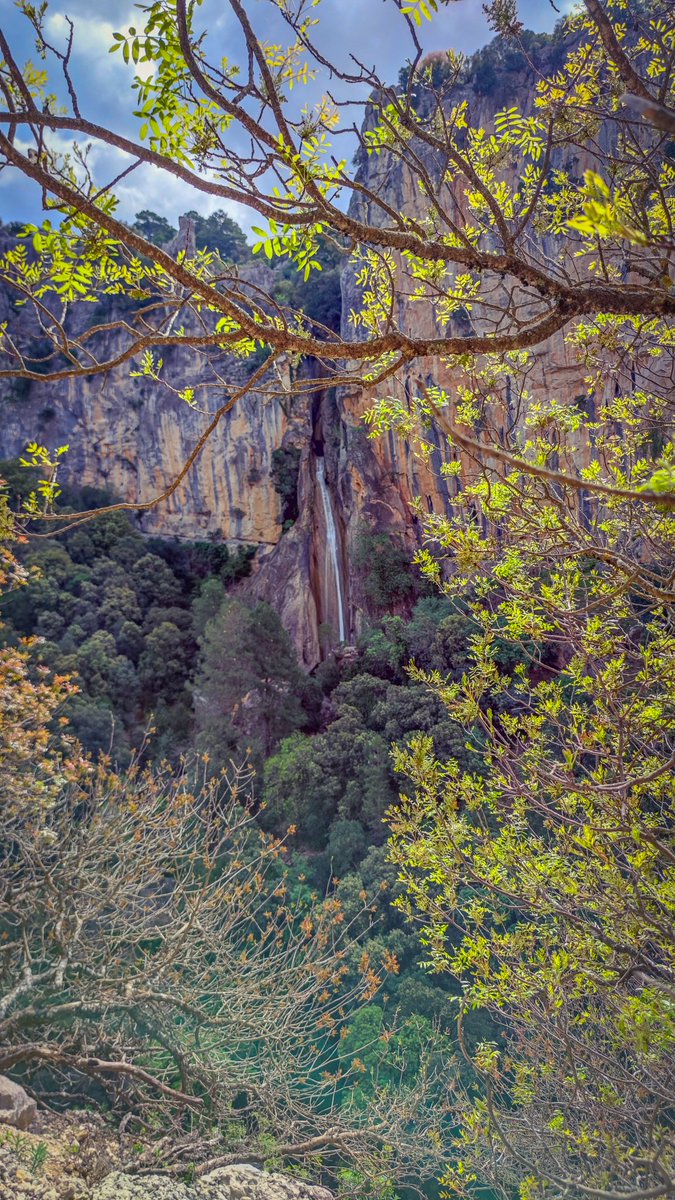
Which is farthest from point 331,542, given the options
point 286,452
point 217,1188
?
point 217,1188

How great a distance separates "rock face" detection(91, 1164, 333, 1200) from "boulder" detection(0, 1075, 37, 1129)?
617mm

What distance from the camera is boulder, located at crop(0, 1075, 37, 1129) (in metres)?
3.22

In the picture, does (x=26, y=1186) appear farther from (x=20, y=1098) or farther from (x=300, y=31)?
(x=300, y=31)

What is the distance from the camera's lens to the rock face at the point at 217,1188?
2.83 m

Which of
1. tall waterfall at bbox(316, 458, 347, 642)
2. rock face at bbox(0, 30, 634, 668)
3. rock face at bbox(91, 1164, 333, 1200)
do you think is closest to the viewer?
rock face at bbox(91, 1164, 333, 1200)

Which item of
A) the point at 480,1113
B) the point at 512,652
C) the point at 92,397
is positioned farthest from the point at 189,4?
the point at 92,397

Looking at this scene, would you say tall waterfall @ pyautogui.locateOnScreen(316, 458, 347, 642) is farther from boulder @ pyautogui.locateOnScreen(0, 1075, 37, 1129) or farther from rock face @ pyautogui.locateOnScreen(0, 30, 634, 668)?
boulder @ pyautogui.locateOnScreen(0, 1075, 37, 1129)

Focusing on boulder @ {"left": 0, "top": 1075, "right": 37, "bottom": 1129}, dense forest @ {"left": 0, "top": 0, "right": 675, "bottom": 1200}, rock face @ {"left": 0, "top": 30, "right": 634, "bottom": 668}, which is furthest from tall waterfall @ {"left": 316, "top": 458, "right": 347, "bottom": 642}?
boulder @ {"left": 0, "top": 1075, "right": 37, "bottom": 1129}

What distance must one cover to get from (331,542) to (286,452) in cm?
317

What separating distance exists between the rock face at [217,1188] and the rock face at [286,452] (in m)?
10.2

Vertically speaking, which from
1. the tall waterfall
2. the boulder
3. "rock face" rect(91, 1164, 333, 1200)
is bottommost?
"rock face" rect(91, 1164, 333, 1200)

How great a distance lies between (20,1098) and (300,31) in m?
4.77

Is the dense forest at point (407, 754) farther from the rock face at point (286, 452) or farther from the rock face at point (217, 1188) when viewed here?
the rock face at point (286, 452)

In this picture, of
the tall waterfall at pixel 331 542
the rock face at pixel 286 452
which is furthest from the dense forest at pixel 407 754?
the tall waterfall at pixel 331 542
